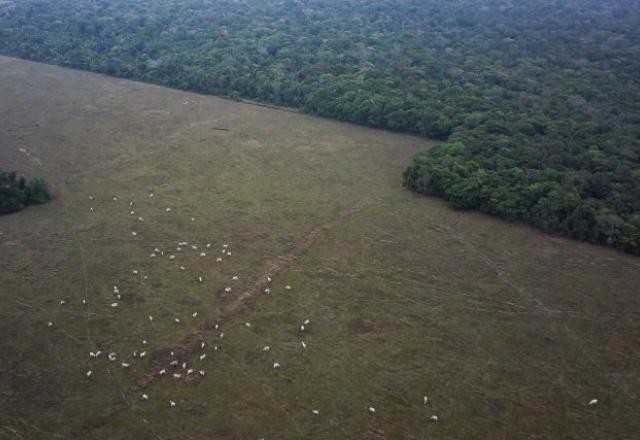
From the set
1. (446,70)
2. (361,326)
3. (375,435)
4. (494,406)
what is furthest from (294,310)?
(446,70)

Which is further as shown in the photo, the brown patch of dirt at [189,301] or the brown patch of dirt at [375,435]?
the brown patch of dirt at [189,301]

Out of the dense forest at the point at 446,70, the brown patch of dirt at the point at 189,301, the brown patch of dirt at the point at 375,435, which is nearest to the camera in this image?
the brown patch of dirt at the point at 375,435

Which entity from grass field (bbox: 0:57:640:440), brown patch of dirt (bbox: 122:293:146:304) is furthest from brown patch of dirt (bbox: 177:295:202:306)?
brown patch of dirt (bbox: 122:293:146:304)

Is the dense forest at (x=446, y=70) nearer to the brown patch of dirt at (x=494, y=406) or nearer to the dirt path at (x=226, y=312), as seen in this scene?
the dirt path at (x=226, y=312)

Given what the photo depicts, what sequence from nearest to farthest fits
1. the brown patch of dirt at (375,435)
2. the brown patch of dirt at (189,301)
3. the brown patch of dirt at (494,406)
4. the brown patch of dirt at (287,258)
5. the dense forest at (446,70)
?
the brown patch of dirt at (375,435) → the brown patch of dirt at (494,406) → the brown patch of dirt at (189,301) → the brown patch of dirt at (287,258) → the dense forest at (446,70)

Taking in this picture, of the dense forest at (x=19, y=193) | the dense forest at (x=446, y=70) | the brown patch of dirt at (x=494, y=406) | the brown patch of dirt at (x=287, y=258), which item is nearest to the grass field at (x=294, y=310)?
the brown patch of dirt at (x=494, y=406)

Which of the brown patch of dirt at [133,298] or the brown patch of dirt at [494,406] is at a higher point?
the brown patch of dirt at [494,406]

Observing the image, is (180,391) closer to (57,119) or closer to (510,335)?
Answer: (510,335)

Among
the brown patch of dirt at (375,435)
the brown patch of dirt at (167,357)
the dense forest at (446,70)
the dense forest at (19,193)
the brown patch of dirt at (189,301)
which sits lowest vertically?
the brown patch of dirt at (167,357)
